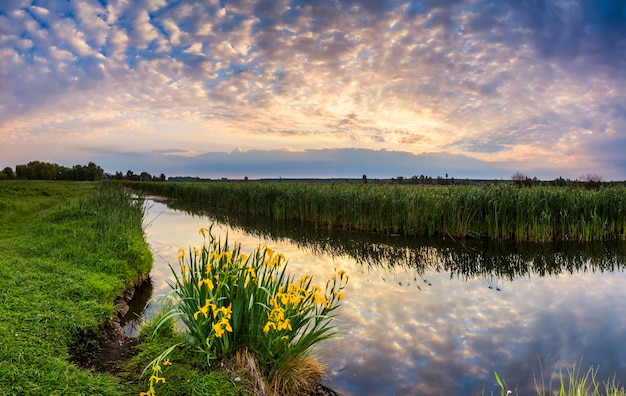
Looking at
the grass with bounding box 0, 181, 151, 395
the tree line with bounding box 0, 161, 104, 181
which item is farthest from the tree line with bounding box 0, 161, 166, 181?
the grass with bounding box 0, 181, 151, 395

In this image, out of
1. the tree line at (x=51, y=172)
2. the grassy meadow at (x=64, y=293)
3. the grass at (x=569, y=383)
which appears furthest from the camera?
the tree line at (x=51, y=172)

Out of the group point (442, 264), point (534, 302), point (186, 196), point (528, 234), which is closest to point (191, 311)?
point (534, 302)

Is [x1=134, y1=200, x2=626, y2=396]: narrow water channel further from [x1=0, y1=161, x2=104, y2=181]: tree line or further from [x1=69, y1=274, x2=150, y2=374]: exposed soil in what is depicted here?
[x1=0, y1=161, x2=104, y2=181]: tree line

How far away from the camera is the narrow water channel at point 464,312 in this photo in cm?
457

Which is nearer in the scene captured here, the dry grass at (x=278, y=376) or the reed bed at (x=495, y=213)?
the dry grass at (x=278, y=376)

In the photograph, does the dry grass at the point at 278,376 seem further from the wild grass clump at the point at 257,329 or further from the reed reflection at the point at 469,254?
the reed reflection at the point at 469,254

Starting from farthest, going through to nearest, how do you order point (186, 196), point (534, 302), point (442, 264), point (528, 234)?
point (186, 196)
point (528, 234)
point (442, 264)
point (534, 302)

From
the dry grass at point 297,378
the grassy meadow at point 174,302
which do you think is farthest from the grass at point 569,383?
the dry grass at point 297,378

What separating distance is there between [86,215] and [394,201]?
1013cm

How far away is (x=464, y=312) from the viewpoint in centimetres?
655

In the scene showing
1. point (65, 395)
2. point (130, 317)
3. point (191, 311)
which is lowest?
point (130, 317)

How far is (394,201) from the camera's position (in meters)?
14.6

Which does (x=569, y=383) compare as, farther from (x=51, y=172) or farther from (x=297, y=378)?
(x=51, y=172)

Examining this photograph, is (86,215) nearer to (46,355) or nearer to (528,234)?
(46,355)
